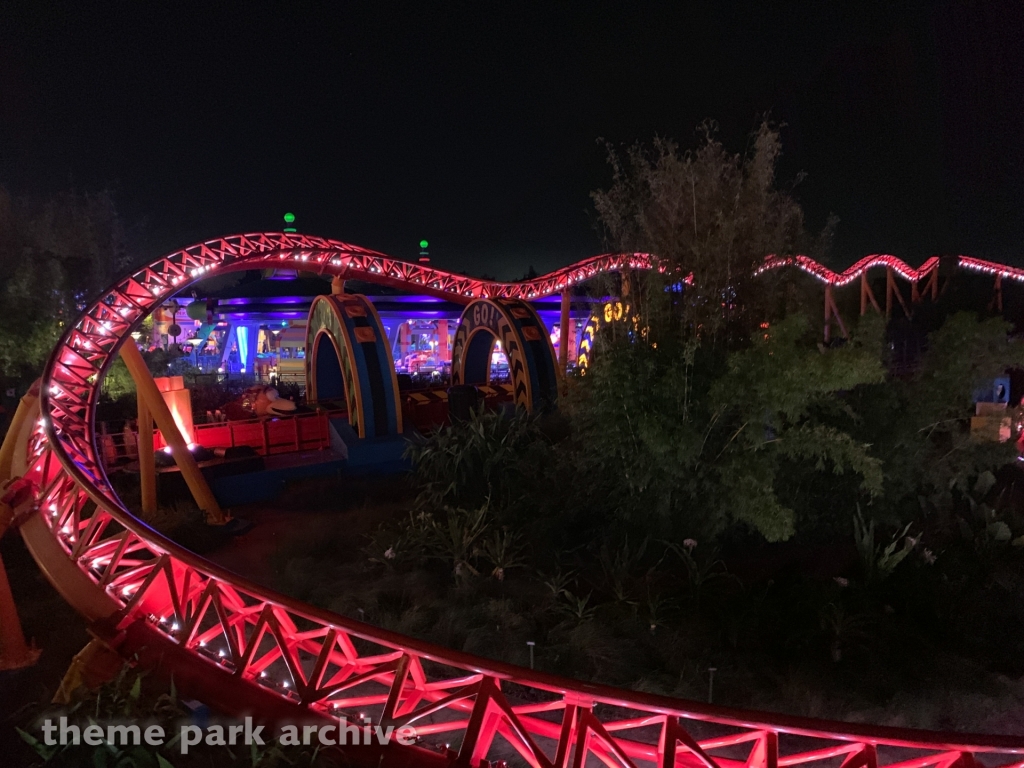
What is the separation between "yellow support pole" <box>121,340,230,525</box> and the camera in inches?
342

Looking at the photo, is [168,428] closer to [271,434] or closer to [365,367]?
[271,434]

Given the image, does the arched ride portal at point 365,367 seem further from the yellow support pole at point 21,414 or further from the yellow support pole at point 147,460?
the yellow support pole at point 21,414

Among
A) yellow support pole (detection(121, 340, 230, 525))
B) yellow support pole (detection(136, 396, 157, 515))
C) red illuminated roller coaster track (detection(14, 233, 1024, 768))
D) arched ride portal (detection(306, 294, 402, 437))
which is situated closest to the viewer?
red illuminated roller coaster track (detection(14, 233, 1024, 768))

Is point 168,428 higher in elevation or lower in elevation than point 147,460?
higher

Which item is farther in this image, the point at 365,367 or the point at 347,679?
the point at 365,367

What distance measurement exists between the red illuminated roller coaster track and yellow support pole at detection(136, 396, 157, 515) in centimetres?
143

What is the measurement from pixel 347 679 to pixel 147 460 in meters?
6.83

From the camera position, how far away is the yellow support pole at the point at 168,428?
8680 millimetres

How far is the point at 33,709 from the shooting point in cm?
483

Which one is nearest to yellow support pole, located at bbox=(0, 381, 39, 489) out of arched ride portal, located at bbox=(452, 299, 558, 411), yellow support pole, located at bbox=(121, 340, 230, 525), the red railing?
yellow support pole, located at bbox=(121, 340, 230, 525)

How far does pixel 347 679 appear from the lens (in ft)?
12.6

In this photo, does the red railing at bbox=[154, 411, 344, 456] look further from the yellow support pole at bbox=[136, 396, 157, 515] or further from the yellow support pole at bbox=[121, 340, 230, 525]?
the yellow support pole at bbox=[121, 340, 230, 525]

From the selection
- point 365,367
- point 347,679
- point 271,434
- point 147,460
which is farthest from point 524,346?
point 347,679

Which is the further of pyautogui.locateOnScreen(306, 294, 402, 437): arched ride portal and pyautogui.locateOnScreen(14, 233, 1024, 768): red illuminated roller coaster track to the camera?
pyautogui.locateOnScreen(306, 294, 402, 437): arched ride portal
